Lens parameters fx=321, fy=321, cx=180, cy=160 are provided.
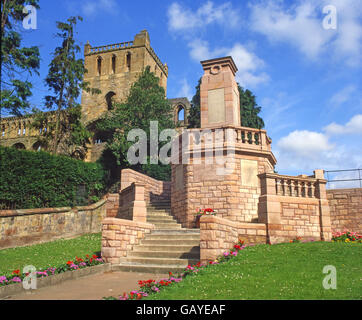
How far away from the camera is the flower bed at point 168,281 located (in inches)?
231

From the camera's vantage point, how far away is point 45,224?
15.9 m

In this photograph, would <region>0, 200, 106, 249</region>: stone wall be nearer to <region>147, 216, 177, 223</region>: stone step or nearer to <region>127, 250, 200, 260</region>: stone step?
<region>147, 216, 177, 223</region>: stone step

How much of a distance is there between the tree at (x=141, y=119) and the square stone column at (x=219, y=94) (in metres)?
9.41

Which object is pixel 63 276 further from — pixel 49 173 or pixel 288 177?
pixel 49 173

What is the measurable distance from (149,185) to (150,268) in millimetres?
9699

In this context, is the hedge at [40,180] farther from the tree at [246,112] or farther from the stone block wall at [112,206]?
the tree at [246,112]

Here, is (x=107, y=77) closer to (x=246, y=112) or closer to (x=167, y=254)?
(x=246, y=112)

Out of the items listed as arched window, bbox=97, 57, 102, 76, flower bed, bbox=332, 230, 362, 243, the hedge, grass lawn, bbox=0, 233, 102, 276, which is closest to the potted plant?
grass lawn, bbox=0, 233, 102, 276

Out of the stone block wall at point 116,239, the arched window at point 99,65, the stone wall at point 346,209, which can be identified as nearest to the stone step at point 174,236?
the stone block wall at point 116,239

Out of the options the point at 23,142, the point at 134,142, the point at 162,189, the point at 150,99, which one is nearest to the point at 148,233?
the point at 162,189

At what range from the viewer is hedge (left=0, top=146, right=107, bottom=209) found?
15.9m

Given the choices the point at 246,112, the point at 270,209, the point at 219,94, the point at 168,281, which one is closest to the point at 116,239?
the point at 168,281

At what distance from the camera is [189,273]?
7.83 meters

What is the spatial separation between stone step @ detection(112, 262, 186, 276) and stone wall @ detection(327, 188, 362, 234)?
9.67m
